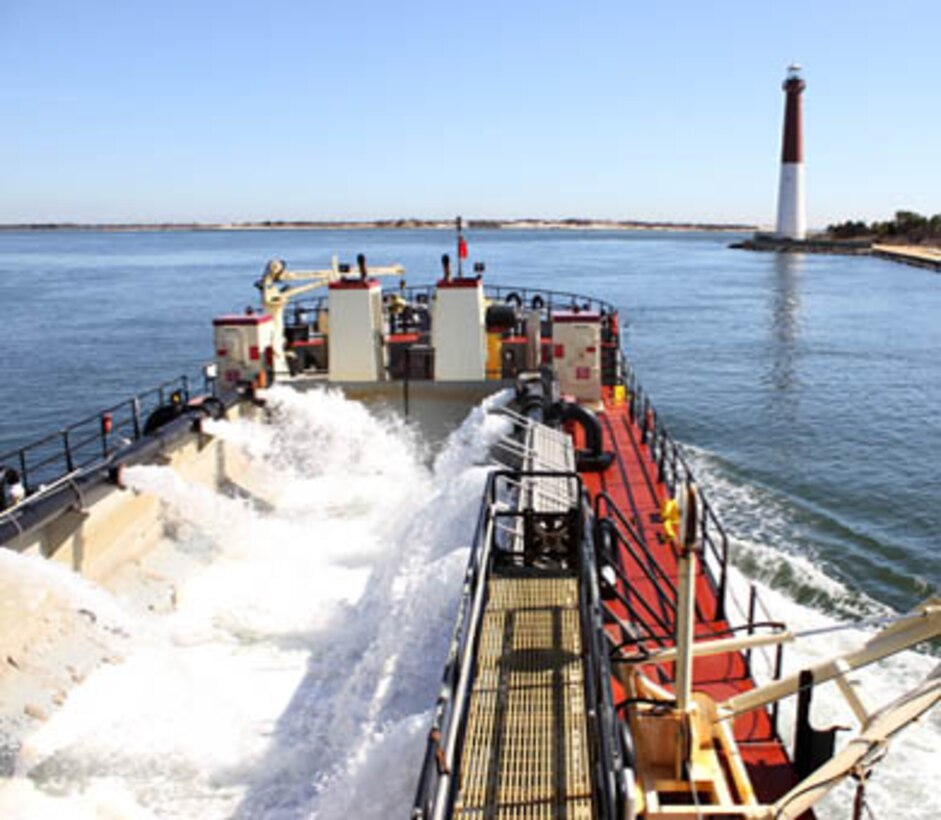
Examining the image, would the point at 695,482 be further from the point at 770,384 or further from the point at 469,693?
the point at 770,384

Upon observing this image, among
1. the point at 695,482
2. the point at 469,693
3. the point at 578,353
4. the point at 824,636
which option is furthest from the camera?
the point at 578,353

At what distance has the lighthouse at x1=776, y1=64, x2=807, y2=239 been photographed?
10562 cm

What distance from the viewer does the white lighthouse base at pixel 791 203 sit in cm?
11375

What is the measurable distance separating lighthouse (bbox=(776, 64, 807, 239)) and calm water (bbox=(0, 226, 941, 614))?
26.5 m

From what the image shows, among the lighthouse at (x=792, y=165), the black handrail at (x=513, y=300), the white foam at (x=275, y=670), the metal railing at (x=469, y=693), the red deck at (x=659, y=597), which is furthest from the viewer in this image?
the lighthouse at (x=792, y=165)

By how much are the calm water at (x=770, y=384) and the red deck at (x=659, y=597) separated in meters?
3.45

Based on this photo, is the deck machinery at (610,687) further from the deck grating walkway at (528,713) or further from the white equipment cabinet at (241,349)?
the white equipment cabinet at (241,349)

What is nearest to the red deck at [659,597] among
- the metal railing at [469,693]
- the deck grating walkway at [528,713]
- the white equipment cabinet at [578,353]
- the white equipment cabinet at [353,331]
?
the metal railing at [469,693]

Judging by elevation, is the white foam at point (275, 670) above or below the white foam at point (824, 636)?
above

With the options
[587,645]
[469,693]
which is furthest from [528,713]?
[587,645]

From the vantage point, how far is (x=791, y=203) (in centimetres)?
12056

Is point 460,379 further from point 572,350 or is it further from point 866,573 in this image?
point 866,573

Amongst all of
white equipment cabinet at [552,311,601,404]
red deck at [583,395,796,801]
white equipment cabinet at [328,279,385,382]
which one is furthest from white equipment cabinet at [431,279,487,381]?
red deck at [583,395,796,801]

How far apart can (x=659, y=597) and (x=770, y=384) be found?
99.9ft
